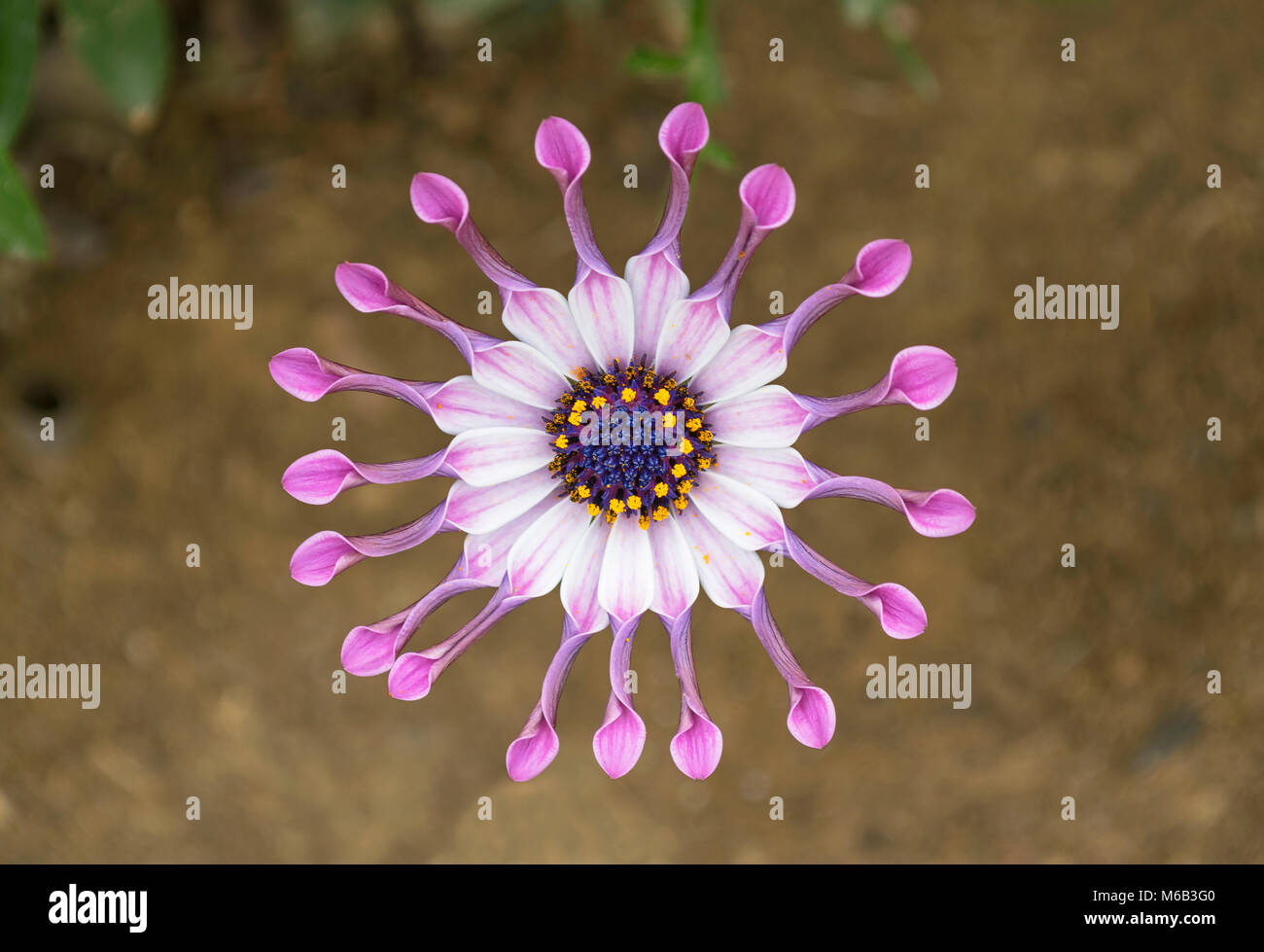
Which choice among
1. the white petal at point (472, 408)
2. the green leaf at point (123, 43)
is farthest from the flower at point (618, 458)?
the green leaf at point (123, 43)

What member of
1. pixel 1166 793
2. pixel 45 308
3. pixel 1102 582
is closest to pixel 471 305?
pixel 45 308

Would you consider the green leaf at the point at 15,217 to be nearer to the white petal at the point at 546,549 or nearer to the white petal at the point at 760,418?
the white petal at the point at 546,549

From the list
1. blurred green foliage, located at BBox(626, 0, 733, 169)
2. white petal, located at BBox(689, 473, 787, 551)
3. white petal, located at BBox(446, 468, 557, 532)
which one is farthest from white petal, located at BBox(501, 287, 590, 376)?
blurred green foliage, located at BBox(626, 0, 733, 169)

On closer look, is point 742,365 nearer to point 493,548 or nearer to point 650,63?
point 493,548

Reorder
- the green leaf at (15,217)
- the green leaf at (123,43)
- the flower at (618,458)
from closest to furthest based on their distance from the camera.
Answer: the flower at (618,458) → the green leaf at (15,217) → the green leaf at (123,43)

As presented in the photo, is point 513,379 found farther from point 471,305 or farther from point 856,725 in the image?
point 856,725
